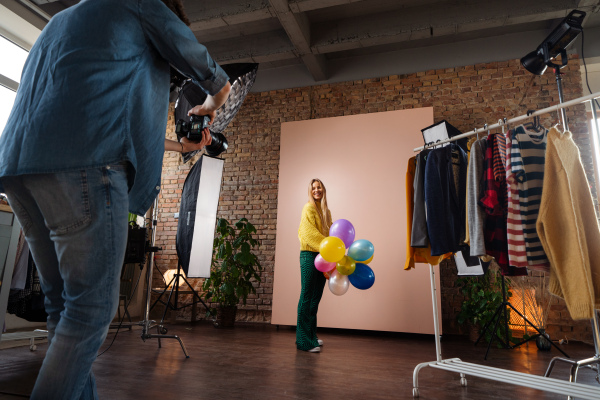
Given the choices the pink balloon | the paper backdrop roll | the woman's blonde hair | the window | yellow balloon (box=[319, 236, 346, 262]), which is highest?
the window

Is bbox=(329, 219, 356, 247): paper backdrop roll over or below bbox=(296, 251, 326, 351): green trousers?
over

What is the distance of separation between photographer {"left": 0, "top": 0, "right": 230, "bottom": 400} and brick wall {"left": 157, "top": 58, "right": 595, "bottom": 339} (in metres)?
4.55

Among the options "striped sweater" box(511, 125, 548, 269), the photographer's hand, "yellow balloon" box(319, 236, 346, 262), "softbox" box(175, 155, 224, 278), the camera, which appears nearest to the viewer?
the photographer's hand

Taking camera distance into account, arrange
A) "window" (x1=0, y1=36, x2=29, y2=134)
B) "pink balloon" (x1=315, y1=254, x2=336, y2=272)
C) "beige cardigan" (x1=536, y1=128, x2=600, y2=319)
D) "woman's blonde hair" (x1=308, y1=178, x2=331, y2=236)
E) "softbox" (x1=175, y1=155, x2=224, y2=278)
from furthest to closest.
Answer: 1. "window" (x1=0, y1=36, x2=29, y2=134)
2. "softbox" (x1=175, y1=155, x2=224, y2=278)
3. "woman's blonde hair" (x1=308, y1=178, x2=331, y2=236)
4. "pink balloon" (x1=315, y1=254, x2=336, y2=272)
5. "beige cardigan" (x1=536, y1=128, x2=600, y2=319)

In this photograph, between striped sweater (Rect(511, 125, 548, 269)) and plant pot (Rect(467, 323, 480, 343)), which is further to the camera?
plant pot (Rect(467, 323, 480, 343))

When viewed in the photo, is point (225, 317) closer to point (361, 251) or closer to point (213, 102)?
point (361, 251)

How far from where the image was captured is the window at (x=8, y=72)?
4.35 metres

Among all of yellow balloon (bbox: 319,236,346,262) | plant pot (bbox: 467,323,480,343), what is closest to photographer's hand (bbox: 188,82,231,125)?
yellow balloon (bbox: 319,236,346,262)

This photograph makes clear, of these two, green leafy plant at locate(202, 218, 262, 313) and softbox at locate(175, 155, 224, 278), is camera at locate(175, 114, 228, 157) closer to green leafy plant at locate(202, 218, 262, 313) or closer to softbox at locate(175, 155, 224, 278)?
softbox at locate(175, 155, 224, 278)

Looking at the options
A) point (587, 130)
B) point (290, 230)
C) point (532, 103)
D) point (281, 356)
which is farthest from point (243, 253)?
point (587, 130)

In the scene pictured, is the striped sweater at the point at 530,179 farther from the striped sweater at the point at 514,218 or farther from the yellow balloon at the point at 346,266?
the yellow balloon at the point at 346,266

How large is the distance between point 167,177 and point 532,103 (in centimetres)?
547

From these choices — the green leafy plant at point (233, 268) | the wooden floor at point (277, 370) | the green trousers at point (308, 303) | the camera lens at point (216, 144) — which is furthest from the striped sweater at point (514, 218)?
the green leafy plant at point (233, 268)

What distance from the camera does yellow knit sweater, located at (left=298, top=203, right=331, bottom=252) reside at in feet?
10.9
